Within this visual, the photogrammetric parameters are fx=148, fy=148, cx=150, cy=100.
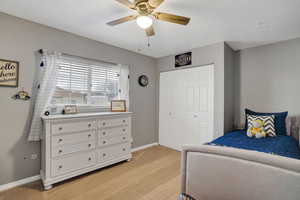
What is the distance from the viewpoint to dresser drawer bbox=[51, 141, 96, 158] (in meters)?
2.05

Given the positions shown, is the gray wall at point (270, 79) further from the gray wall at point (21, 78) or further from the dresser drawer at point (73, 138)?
the gray wall at point (21, 78)

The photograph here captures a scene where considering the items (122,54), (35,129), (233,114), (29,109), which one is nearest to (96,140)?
(35,129)

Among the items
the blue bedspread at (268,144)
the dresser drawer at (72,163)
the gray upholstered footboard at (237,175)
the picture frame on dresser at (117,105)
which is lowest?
the dresser drawer at (72,163)

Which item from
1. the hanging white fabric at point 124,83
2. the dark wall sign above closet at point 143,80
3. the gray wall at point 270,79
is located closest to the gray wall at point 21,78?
the hanging white fabric at point 124,83

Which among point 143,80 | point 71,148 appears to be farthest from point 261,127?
point 71,148

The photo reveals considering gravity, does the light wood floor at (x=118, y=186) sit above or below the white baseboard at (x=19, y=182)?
below

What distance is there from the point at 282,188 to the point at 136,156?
267 centimetres

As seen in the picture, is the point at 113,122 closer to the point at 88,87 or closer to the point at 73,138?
the point at 73,138

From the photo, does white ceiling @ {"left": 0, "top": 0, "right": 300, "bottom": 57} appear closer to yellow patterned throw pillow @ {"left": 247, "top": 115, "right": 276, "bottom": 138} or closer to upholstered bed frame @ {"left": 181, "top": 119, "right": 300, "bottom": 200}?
yellow patterned throw pillow @ {"left": 247, "top": 115, "right": 276, "bottom": 138}

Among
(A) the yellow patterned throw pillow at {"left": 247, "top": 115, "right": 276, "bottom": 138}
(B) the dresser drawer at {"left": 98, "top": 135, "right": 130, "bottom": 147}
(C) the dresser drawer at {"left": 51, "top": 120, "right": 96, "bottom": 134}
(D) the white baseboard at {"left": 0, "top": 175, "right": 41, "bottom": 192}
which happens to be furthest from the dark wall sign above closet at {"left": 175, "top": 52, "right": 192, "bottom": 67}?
(D) the white baseboard at {"left": 0, "top": 175, "right": 41, "bottom": 192}

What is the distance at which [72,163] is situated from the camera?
219 centimetres

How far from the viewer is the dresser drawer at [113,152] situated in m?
2.51

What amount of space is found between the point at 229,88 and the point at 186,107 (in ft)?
3.24

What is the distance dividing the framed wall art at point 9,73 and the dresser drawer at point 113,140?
1.47 meters
